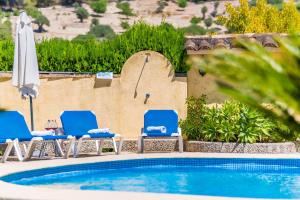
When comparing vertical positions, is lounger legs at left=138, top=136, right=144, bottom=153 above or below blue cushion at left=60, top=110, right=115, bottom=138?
below

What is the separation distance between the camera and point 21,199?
23.1 feet

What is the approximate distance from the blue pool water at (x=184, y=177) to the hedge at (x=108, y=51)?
16.3ft

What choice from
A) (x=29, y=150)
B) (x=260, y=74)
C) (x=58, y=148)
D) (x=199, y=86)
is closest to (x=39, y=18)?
(x=199, y=86)

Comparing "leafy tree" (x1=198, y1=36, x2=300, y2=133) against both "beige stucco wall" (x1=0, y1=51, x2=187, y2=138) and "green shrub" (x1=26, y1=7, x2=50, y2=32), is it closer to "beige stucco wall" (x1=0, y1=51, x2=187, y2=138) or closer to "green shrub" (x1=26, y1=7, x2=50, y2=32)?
"beige stucco wall" (x1=0, y1=51, x2=187, y2=138)

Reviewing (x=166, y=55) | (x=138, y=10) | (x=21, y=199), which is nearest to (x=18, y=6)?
(x=138, y=10)

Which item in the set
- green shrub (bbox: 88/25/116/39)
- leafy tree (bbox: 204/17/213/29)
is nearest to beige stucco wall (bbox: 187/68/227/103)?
green shrub (bbox: 88/25/116/39)

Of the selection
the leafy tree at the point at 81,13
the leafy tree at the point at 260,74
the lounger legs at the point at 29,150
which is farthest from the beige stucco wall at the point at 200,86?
the leafy tree at the point at 81,13

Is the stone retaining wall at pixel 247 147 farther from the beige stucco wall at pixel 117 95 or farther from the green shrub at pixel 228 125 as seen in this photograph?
the beige stucco wall at pixel 117 95

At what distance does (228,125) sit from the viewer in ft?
46.6

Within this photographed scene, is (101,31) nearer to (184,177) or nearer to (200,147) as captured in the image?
(200,147)

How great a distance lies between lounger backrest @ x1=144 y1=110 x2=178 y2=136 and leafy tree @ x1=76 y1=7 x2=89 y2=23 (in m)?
97.2

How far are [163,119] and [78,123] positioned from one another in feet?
6.14

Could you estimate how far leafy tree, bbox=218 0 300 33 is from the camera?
33.5 metres

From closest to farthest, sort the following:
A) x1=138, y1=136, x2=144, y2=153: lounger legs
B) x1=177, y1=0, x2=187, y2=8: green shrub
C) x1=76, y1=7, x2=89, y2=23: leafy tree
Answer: x1=138, y1=136, x2=144, y2=153: lounger legs
x1=76, y1=7, x2=89, y2=23: leafy tree
x1=177, y1=0, x2=187, y2=8: green shrub
